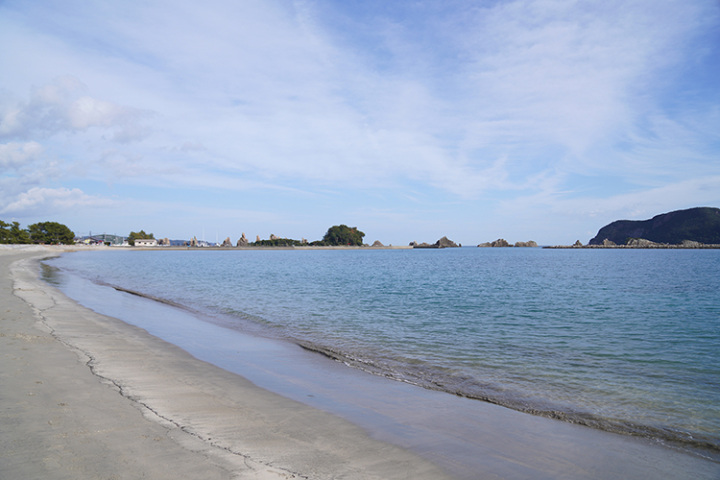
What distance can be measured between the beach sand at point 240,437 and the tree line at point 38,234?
6975 inches

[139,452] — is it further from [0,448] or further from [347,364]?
[347,364]

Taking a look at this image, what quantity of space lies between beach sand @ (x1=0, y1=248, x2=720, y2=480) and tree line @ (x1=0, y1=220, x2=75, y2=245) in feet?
581

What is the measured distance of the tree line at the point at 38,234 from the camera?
144425mm

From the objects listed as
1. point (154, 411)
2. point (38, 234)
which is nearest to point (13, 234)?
point (38, 234)

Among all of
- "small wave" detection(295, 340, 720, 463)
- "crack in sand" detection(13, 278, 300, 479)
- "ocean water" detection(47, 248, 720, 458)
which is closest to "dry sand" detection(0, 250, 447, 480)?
"crack in sand" detection(13, 278, 300, 479)

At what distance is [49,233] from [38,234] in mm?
4153

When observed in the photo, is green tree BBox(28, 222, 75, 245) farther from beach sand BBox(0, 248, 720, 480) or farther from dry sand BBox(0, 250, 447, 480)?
beach sand BBox(0, 248, 720, 480)

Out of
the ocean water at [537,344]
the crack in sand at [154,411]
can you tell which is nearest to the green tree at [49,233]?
the ocean water at [537,344]

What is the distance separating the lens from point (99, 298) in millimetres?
25594

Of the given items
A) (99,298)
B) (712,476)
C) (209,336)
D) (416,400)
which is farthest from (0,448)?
(99,298)

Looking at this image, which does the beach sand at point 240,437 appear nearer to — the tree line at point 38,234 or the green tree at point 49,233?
the tree line at point 38,234

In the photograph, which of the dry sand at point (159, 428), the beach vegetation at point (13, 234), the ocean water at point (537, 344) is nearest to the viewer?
the dry sand at point (159, 428)

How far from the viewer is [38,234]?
16262cm

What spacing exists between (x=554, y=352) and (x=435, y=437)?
8.32 meters
